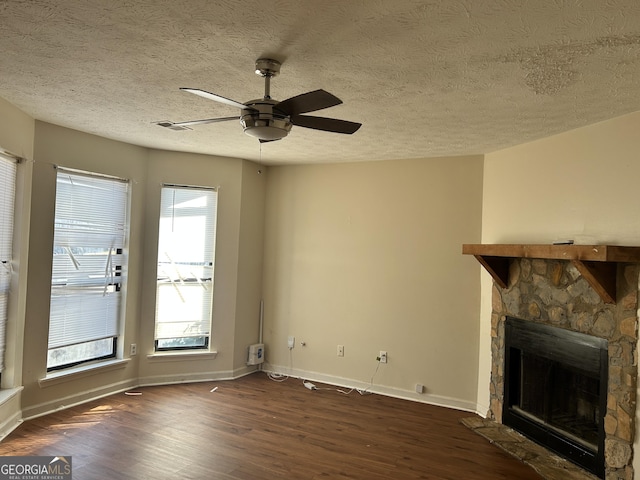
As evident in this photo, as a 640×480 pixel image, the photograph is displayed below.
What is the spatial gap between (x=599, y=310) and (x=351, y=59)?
236cm

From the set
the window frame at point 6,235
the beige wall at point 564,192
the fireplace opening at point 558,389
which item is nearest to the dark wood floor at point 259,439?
the fireplace opening at point 558,389

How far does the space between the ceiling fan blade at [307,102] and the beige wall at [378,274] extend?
2.63 m

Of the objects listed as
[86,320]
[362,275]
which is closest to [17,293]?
[86,320]

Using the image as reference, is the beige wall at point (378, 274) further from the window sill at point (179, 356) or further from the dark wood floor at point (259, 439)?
the window sill at point (179, 356)

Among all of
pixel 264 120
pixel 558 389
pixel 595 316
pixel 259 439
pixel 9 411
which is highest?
pixel 264 120

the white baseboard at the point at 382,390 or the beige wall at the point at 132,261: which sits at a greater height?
the beige wall at the point at 132,261

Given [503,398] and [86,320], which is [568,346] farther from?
[86,320]

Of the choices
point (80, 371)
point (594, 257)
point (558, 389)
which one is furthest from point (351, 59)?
point (80, 371)

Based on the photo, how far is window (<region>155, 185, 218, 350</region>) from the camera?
4684mm

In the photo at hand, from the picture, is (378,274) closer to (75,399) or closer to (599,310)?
(599,310)

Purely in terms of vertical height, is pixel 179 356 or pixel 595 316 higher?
pixel 595 316

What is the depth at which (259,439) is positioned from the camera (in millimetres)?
3395

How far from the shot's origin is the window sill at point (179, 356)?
4.62 m

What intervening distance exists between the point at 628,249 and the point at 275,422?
9.61 feet
